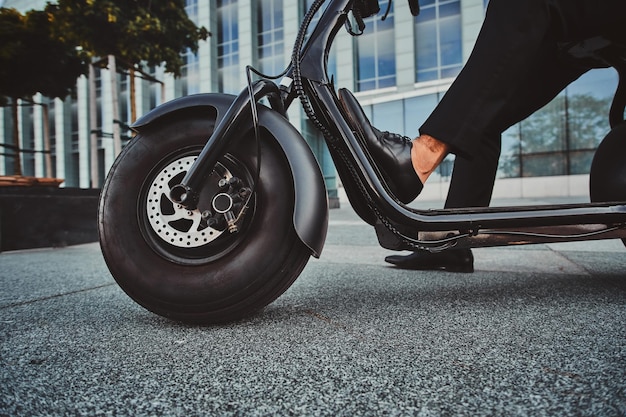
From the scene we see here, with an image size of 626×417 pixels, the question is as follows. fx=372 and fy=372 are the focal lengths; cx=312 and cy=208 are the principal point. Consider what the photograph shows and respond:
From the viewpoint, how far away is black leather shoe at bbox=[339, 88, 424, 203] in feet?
4.20

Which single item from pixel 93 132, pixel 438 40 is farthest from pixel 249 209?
pixel 438 40

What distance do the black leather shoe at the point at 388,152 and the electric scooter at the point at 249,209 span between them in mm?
31

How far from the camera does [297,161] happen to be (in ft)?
3.83

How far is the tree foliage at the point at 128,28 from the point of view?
4133 millimetres

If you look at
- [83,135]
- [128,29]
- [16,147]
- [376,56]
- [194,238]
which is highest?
[376,56]

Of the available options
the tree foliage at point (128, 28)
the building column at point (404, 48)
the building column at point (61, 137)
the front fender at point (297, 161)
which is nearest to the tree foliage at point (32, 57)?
the tree foliage at point (128, 28)

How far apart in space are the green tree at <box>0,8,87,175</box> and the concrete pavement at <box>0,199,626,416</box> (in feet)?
11.0

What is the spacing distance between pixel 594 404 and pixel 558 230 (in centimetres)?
78

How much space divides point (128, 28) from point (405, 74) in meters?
12.8

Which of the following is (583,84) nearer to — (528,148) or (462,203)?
(528,148)

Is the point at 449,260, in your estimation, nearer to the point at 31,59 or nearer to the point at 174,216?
the point at 174,216

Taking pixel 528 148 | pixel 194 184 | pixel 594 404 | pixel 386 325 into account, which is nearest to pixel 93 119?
pixel 194 184

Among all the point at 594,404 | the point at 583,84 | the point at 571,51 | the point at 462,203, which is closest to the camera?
the point at 594,404

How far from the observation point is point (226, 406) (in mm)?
701
